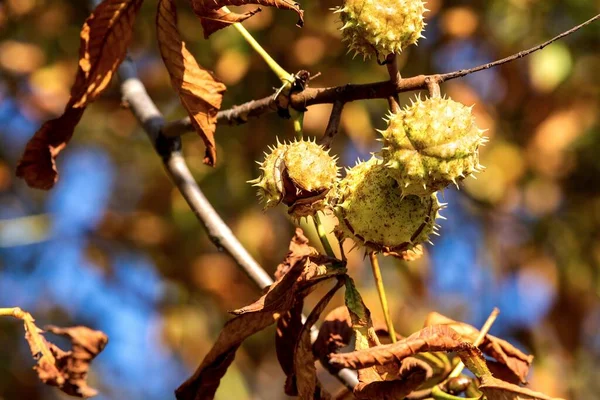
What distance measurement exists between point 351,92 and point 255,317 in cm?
57

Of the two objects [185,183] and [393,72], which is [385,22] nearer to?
[393,72]

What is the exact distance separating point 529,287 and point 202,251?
190 centimetres

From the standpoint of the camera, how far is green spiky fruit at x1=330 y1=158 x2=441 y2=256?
6.06 ft

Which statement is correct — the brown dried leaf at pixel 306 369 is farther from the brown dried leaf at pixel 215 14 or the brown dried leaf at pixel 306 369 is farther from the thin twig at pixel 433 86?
the brown dried leaf at pixel 215 14

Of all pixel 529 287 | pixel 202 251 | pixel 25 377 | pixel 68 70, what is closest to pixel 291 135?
pixel 202 251

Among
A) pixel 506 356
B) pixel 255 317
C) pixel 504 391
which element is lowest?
pixel 504 391

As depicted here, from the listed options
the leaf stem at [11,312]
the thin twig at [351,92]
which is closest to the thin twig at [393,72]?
the thin twig at [351,92]

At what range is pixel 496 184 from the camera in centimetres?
429

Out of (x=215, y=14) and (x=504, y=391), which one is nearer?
(x=504, y=391)

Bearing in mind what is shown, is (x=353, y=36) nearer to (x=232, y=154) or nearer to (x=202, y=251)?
(x=232, y=154)

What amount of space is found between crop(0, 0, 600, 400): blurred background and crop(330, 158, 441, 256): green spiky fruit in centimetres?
185

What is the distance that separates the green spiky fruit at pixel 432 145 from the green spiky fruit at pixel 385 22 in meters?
0.19

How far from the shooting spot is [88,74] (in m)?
2.26

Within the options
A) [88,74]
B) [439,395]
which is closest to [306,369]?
[439,395]
